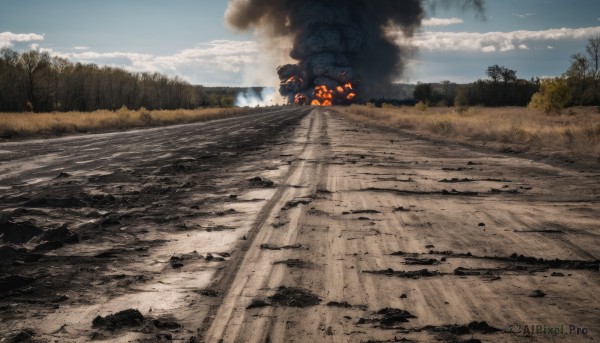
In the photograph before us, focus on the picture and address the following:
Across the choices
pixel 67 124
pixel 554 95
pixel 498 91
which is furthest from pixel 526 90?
pixel 67 124

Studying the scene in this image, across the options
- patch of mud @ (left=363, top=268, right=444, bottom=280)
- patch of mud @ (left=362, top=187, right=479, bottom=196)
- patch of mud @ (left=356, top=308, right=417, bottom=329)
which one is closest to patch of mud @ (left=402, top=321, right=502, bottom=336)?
patch of mud @ (left=356, top=308, right=417, bottom=329)

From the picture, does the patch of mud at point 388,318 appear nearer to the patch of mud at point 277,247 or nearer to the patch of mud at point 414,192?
the patch of mud at point 277,247

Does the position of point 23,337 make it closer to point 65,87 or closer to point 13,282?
point 13,282

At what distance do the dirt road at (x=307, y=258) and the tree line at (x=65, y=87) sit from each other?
4935 cm

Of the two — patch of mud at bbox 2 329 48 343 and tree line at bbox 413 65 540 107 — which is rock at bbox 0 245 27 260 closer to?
patch of mud at bbox 2 329 48 343

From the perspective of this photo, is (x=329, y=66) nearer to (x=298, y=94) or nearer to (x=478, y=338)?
(x=298, y=94)

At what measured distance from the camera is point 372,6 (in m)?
133

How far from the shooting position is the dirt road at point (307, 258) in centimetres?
329

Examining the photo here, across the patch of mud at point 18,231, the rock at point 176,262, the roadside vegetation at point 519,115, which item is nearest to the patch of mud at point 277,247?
the rock at point 176,262

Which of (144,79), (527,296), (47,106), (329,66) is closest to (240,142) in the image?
(527,296)

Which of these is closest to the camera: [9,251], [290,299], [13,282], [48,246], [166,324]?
[166,324]

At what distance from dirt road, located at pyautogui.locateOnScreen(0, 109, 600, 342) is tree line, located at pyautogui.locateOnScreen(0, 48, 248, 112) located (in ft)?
162

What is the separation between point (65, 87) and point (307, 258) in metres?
74.3

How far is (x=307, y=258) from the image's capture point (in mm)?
4742
